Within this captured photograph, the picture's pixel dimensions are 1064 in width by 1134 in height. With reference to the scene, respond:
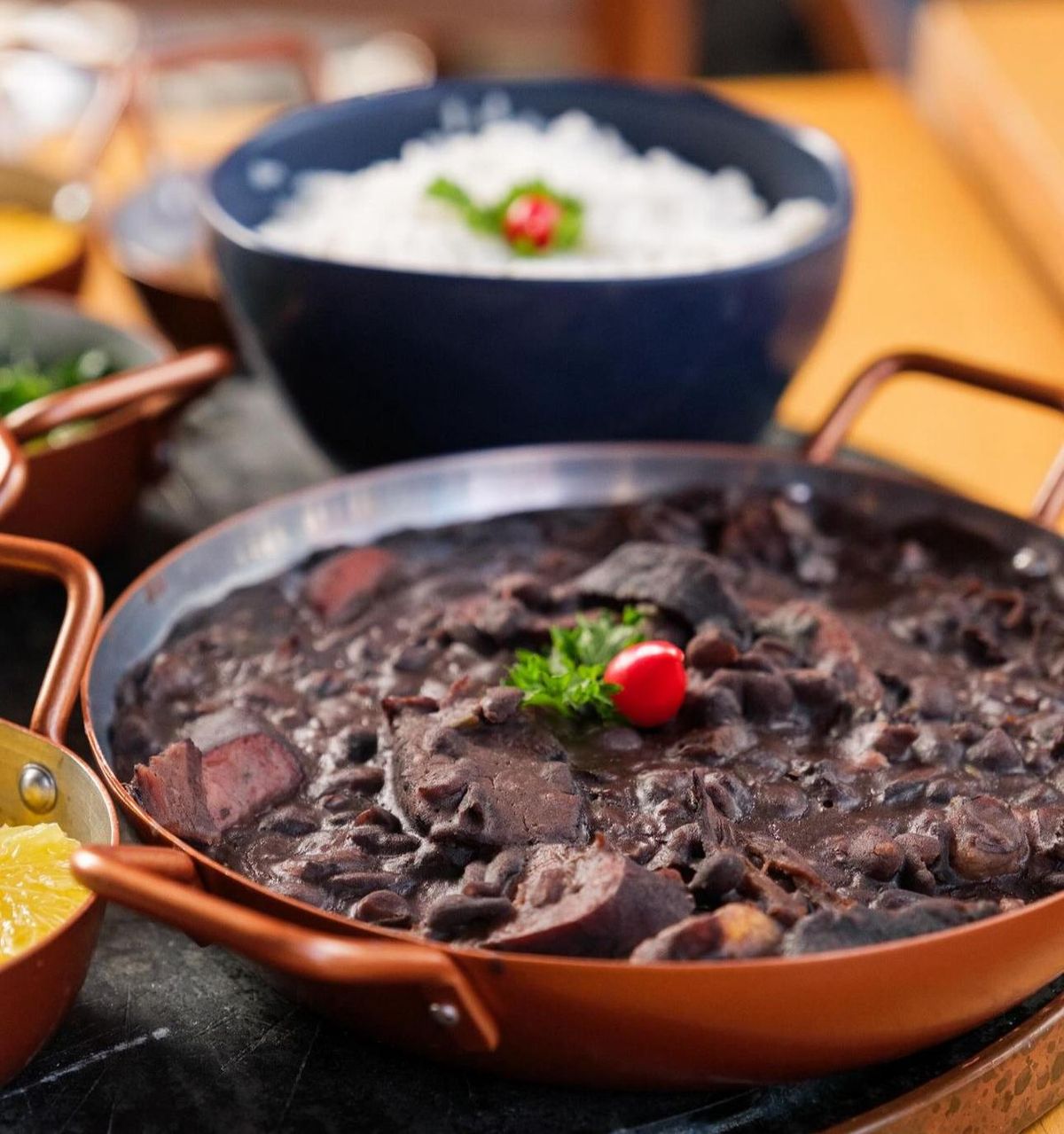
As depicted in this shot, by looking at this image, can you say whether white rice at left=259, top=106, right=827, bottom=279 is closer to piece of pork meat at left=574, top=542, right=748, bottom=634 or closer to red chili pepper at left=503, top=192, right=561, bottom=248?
red chili pepper at left=503, top=192, right=561, bottom=248

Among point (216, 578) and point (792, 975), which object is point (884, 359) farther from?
point (792, 975)

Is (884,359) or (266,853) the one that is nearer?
(266,853)

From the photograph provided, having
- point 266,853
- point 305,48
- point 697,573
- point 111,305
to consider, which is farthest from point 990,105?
point 266,853

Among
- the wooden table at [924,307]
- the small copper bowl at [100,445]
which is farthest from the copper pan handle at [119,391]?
the wooden table at [924,307]

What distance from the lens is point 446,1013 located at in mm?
1448

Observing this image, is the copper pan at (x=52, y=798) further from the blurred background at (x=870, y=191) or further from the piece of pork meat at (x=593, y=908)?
the blurred background at (x=870, y=191)

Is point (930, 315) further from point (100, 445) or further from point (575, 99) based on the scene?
point (100, 445)

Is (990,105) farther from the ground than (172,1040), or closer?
farther from the ground

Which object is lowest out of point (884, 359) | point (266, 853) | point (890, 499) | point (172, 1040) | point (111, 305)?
point (111, 305)

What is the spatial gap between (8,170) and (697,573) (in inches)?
106

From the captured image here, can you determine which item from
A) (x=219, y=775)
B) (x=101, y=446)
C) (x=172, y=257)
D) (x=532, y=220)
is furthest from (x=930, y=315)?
(x=219, y=775)

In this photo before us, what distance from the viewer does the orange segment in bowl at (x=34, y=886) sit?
158cm

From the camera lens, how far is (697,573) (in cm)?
216

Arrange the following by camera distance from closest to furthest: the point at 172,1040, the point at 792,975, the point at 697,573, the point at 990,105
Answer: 1. the point at 792,975
2. the point at 172,1040
3. the point at 697,573
4. the point at 990,105
